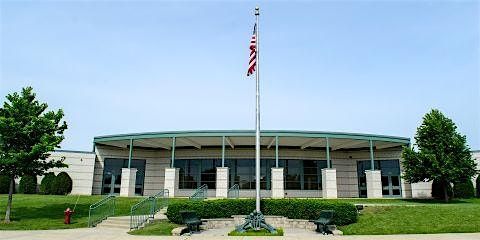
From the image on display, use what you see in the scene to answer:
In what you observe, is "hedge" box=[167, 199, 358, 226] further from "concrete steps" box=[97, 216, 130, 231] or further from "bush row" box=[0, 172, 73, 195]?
"bush row" box=[0, 172, 73, 195]

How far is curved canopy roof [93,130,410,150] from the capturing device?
26125 millimetres

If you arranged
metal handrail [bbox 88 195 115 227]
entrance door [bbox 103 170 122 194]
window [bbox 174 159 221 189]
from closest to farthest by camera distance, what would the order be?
1. metal handrail [bbox 88 195 115 227]
2. entrance door [bbox 103 170 122 194]
3. window [bbox 174 159 221 189]

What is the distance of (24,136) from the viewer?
17.0 metres

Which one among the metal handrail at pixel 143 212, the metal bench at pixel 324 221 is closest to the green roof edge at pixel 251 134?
the metal handrail at pixel 143 212

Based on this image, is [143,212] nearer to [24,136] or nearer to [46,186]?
[24,136]

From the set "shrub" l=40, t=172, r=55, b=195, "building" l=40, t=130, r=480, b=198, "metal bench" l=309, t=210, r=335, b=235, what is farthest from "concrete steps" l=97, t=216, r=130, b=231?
"shrub" l=40, t=172, r=55, b=195

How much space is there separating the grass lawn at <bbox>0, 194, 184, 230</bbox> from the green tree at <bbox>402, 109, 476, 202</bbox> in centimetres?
1925

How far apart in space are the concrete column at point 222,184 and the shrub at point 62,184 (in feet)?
40.1

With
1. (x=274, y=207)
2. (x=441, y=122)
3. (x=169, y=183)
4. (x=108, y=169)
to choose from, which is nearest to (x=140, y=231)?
(x=274, y=207)

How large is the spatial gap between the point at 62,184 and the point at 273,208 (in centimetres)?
1903

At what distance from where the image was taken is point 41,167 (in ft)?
57.6

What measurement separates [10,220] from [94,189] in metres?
13.8

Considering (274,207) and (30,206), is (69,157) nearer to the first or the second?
(30,206)

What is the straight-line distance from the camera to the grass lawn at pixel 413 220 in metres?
13.7
